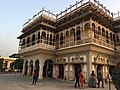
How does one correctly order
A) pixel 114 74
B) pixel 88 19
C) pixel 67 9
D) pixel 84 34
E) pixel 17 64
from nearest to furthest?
pixel 114 74 < pixel 88 19 < pixel 84 34 < pixel 67 9 < pixel 17 64

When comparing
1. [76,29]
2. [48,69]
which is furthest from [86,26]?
[48,69]

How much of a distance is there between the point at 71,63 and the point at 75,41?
2.92 metres

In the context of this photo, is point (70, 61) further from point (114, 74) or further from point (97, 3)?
point (114, 74)

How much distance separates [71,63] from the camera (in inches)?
713

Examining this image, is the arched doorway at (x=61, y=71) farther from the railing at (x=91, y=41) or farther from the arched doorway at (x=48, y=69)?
the railing at (x=91, y=41)

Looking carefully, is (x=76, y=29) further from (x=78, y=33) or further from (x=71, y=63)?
(x=71, y=63)

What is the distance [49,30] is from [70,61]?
248 inches

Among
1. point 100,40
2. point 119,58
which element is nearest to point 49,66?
point 100,40

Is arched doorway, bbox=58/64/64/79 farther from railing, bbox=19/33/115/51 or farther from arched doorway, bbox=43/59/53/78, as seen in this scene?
railing, bbox=19/33/115/51

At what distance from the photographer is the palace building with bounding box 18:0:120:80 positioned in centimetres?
1680

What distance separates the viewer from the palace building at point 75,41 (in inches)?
661

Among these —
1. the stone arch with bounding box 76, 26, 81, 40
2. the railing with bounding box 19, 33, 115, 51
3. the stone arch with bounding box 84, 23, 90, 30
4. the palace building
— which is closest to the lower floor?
the palace building

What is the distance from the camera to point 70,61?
1848 cm

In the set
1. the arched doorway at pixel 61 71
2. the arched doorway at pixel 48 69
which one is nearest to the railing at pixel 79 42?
the arched doorway at pixel 48 69
